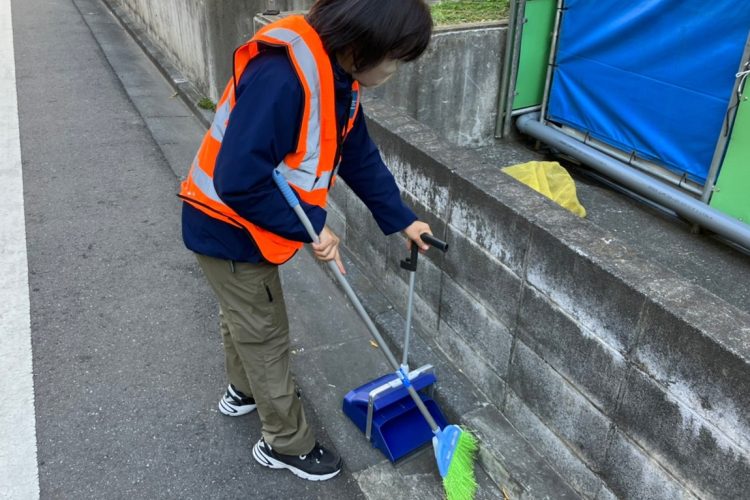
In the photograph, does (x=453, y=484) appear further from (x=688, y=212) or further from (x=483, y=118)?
(x=483, y=118)

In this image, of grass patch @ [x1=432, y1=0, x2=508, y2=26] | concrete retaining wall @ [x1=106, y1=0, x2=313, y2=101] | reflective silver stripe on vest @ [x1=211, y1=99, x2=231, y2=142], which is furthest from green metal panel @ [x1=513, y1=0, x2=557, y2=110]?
reflective silver stripe on vest @ [x1=211, y1=99, x2=231, y2=142]

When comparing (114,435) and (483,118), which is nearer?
(114,435)

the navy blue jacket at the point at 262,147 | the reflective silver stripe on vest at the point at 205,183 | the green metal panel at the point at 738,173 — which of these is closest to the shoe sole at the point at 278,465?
the navy blue jacket at the point at 262,147

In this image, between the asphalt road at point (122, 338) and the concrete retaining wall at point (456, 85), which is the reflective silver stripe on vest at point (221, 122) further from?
the concrete retaining wall at point (456, 85)

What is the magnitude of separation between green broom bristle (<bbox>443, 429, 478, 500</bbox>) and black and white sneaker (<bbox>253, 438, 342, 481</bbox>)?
0.50 m

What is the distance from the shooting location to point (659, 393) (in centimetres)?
201

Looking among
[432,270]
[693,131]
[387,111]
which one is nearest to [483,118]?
[693,131]

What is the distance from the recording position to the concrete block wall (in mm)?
1889

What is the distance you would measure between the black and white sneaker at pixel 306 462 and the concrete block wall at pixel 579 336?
76 centimetres

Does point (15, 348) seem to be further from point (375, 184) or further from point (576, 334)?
point (576, 334)

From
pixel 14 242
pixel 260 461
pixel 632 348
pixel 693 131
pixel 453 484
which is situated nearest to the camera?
pixel 632 348

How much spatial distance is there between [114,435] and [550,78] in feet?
16.2

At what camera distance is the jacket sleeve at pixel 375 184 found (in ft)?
8.21

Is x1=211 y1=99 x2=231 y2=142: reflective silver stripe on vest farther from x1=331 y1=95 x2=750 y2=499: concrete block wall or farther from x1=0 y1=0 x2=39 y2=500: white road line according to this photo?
x1=0 y1=0 x2=39 y2=500: white road line
